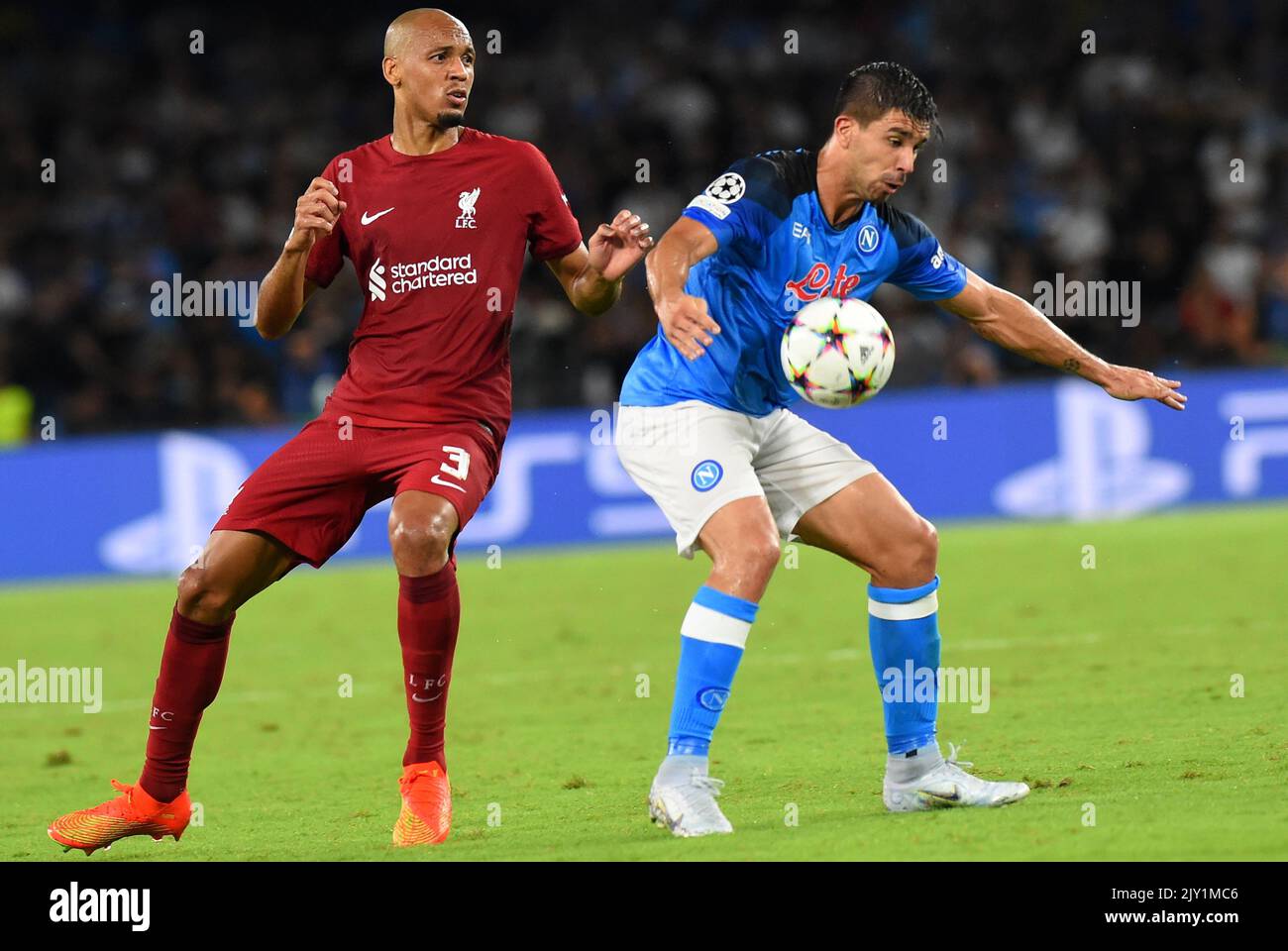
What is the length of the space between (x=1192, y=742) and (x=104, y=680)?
6202mm

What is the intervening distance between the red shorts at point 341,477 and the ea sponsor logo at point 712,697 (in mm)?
910

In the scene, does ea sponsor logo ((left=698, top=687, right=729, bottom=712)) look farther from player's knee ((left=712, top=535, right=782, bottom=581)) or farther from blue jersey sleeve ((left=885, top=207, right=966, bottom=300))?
blue jersey sleeve ((left=885, top=207, right=966, bottom=300))

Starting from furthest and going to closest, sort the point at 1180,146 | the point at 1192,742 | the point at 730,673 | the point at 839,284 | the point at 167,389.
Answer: the point at 1180,146
the point at 167,389
the point at 1192,742
the point at 839,284
the point at 730,673

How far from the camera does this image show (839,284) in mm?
6219

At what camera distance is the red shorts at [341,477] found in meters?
5.84

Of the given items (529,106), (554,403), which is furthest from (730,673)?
(529,106)

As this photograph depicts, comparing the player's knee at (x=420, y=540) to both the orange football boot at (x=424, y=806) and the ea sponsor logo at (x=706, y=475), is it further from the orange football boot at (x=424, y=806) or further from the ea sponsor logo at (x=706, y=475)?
the ea sponsor logo at (x=706, y=475)

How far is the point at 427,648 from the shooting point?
5832 mm

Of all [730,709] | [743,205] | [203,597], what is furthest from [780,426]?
[730,709]

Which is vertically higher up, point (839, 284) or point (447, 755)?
point (839, 284)

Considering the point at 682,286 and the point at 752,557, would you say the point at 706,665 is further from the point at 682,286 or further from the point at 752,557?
the point at 682,286

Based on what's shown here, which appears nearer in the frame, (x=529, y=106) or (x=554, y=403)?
(x=554, y=403)

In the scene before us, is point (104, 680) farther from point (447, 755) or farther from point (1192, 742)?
point (1192, 742)

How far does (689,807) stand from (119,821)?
5.96 feet
